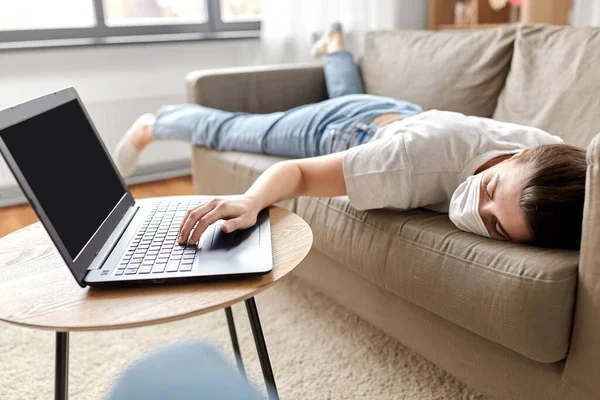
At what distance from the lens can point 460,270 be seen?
105 cm

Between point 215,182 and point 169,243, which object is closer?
point 169,243

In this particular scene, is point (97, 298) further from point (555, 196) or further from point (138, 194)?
point (138, 194)

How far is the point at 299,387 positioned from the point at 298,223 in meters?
0.46

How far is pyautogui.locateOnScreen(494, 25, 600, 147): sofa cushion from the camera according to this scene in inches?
57.7

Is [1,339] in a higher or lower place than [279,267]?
lower

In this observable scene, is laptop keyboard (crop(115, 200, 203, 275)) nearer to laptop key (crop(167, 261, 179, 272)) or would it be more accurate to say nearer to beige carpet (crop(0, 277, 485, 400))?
laptop key (crop(167, 261, 179, 272))

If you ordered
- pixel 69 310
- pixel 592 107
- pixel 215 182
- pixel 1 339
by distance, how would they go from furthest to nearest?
1. pixel 215 182
2. pixel 1 339
3. pixel 592 107
4. pixel 69 310

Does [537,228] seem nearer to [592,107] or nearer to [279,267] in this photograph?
[279,267]

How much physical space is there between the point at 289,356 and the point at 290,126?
2.21ft

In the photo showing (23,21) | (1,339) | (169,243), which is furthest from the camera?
(23,21)

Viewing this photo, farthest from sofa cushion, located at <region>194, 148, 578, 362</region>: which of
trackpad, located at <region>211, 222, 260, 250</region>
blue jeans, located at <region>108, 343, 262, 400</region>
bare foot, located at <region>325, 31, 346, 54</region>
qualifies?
bare foot, located at <region>325, 31, 346, 54</region>

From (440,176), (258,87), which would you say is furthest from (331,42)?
(440,176)

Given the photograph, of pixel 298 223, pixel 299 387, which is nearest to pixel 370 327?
pixel 299 387

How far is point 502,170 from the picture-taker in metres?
1.05
